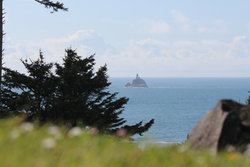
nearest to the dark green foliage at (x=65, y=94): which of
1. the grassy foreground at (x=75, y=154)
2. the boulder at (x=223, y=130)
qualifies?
the boulder at (x=223, y=130)

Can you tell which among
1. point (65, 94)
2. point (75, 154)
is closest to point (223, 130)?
point (75, 154)

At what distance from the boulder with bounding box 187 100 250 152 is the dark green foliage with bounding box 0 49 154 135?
63.6 feet

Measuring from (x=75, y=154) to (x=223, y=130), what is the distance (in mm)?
3802

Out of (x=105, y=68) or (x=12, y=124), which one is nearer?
(x=12, y=124)

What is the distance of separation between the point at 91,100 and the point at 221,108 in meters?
23.3

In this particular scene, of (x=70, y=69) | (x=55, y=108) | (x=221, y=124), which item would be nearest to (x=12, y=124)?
(x=221, y=124)

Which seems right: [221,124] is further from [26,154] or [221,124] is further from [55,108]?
[55,108]

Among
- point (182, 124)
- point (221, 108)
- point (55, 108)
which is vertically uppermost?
point (221, 108)

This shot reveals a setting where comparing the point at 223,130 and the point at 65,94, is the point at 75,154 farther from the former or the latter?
the point at 65,94

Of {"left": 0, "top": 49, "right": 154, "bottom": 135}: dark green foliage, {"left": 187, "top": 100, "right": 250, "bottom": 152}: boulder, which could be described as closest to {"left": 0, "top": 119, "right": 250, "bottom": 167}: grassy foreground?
{"left": 187, "top": 100, "right": 250, "bottom": 152}: boulder

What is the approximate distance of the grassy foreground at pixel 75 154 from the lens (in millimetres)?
4488

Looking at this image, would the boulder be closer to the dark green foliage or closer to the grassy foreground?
the grassy foreground

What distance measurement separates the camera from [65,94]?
30.1m

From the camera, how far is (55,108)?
92.3 feet
